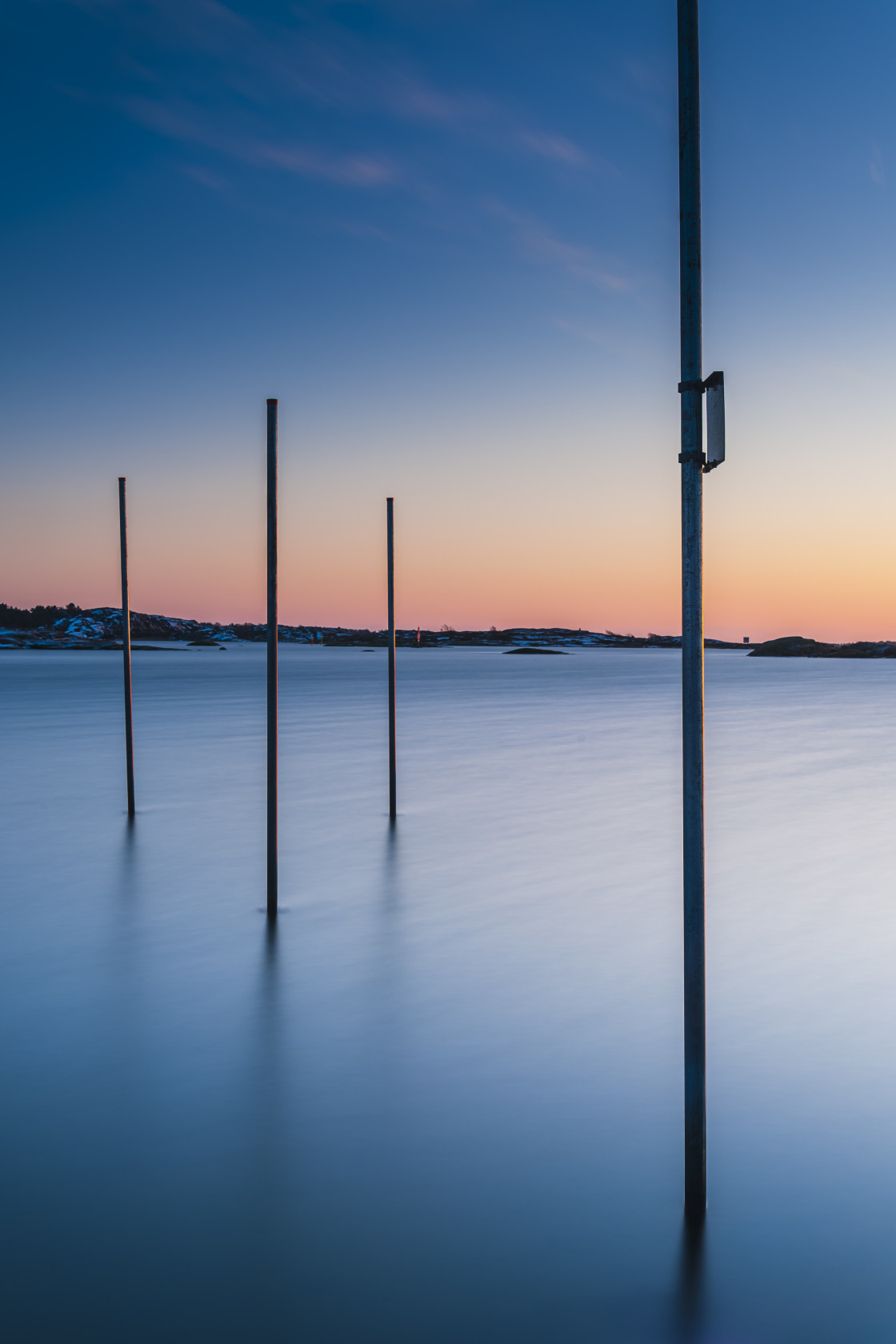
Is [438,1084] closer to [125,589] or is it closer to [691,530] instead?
[691,530]

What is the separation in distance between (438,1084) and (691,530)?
12.7ft

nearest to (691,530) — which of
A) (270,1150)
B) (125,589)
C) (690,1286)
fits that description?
(690,1286)

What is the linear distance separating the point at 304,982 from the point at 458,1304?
14.2ft

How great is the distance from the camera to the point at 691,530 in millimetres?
4066

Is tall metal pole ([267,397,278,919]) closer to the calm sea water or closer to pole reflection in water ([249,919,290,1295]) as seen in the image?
the calm sea water

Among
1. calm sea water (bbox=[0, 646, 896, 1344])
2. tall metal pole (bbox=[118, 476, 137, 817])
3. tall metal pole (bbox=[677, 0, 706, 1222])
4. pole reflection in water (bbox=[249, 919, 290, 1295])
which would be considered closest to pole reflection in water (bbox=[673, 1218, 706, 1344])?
calm sea water (bbox=[0, 646, 896, 1344])

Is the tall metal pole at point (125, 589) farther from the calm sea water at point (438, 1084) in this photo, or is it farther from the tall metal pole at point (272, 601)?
the tall metal pole at point (272, 601)

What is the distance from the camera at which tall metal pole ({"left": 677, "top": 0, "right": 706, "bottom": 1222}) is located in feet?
13.4

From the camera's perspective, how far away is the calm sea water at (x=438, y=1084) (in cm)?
410

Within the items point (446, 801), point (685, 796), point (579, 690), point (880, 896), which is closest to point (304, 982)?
point (685, 796)

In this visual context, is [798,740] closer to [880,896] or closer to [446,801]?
[446,801]

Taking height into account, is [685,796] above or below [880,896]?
Result: above

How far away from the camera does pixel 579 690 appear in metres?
64.5

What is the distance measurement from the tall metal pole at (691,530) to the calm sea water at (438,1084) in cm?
100
